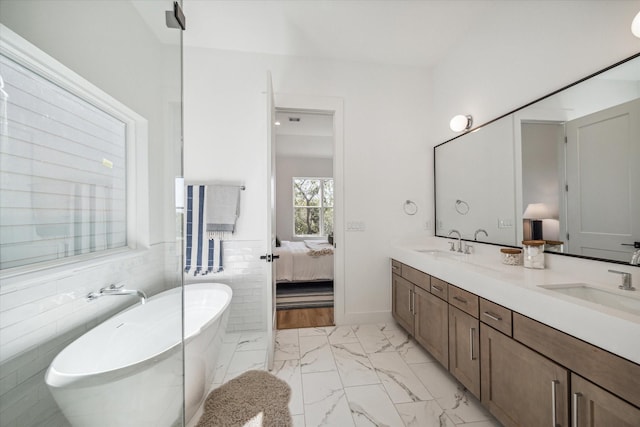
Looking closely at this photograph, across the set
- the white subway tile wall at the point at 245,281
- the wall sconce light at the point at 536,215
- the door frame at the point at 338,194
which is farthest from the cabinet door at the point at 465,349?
the white subway tile wall at the point at 245,281

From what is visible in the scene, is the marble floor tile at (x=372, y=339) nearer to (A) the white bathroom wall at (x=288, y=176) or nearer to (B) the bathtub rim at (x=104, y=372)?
(B) the bathtub rim at (x=104, y=372)

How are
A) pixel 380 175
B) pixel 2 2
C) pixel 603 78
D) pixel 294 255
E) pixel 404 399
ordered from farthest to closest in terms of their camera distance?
pixel 294 255 < pixel 380 175 < pixel 404 399 < pixel 603 78 < pixel 2 2

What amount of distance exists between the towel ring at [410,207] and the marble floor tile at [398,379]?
1398mm

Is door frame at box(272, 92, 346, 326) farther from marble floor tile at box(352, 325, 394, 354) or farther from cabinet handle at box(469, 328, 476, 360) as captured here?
cabinet handle at box(469, 328, 476, 360)

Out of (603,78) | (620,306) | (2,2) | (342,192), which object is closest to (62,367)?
(2,2)

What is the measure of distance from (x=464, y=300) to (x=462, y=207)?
1.08m

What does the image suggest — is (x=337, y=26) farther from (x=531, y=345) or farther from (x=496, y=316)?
(x=531, y=345)

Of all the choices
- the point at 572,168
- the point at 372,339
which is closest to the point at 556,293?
the point at 572,168

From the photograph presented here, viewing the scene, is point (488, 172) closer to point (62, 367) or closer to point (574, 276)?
point (574, 276)

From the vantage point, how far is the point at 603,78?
1273mm

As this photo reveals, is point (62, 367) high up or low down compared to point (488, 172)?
down

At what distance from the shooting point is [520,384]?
1130 mm

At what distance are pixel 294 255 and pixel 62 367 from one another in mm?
2982

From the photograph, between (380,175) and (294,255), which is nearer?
(380,175)
